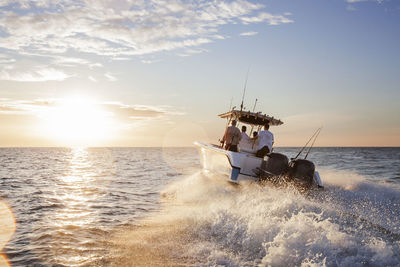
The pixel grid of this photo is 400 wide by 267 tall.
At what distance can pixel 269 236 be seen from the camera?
613cm

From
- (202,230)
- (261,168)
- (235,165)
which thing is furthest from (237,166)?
(202,230)

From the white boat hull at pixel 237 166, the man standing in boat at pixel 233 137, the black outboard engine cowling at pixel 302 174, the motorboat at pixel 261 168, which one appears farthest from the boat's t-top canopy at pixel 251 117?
the black outboard engine cowling at pixel 302 174

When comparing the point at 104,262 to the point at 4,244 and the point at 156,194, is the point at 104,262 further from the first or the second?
the point at 156,194

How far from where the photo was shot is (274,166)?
939 cm

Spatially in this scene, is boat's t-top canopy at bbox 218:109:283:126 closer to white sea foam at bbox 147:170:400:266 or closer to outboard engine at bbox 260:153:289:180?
outboard engine at bbox 260:153:289:180

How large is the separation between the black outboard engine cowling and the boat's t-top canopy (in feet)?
10.3

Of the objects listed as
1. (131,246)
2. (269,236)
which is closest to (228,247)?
(269,236)

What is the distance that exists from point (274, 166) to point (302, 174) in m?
0.89

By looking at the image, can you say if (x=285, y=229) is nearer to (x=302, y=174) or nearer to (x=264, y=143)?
(x=302, y=174)

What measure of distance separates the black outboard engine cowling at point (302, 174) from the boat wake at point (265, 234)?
1.03 feet

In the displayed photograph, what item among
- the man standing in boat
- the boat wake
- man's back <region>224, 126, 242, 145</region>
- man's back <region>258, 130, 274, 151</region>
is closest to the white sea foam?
the boat wake

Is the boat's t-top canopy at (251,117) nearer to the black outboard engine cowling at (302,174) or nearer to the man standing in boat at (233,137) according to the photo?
the man standing in boat at (233,137)

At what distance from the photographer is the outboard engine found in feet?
30.5

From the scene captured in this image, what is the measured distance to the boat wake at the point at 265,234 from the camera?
5.21 m
